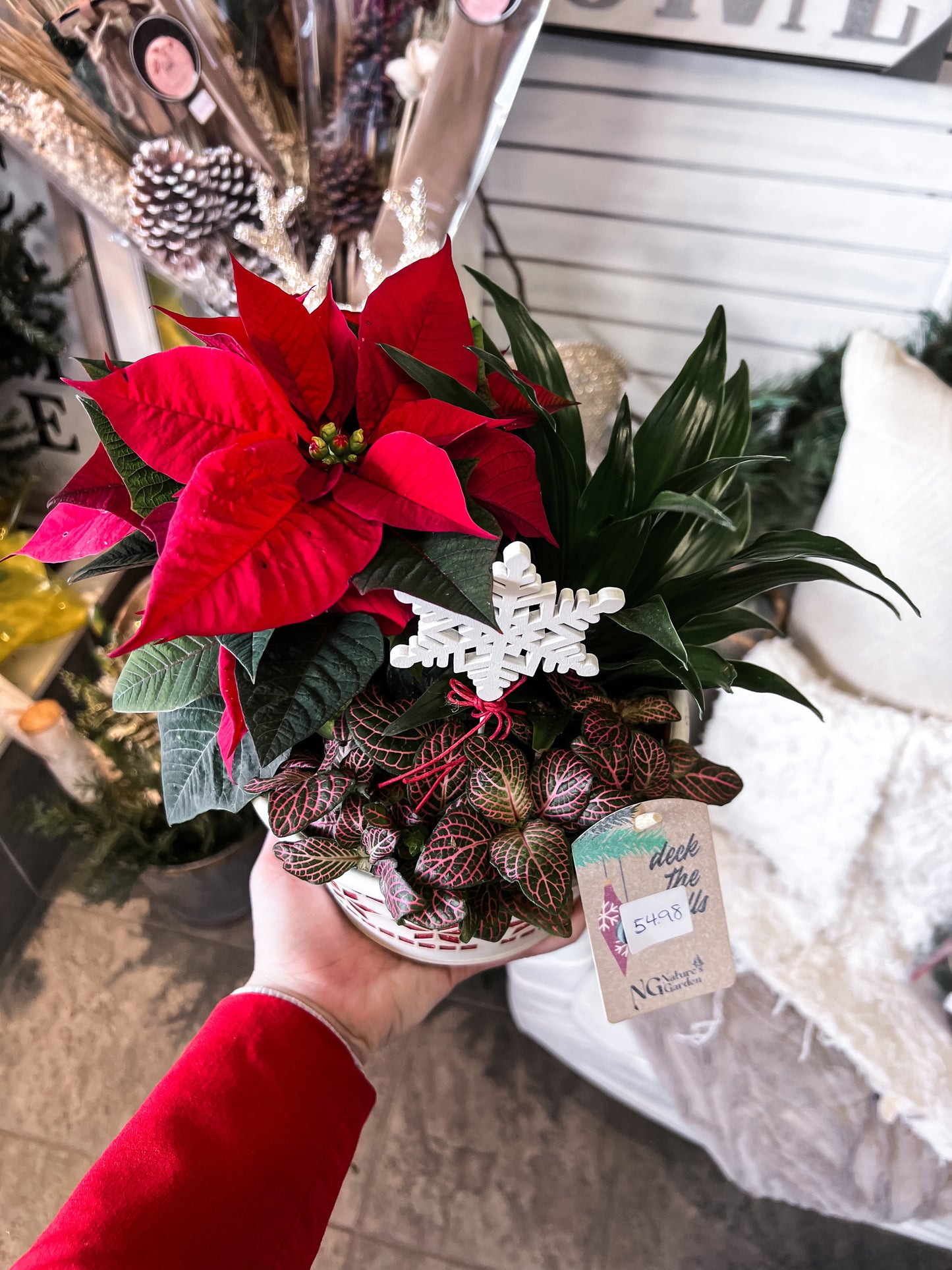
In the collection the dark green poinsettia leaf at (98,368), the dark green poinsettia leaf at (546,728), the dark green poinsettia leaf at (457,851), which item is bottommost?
the dark green poinsettia leaf at (457,851)

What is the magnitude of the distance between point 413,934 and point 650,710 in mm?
283

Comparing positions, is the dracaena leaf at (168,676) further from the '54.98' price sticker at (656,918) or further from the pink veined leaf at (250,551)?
the '54.98' price sticker at (656,918)

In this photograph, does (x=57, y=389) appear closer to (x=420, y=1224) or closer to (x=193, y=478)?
(x=193, y=478)

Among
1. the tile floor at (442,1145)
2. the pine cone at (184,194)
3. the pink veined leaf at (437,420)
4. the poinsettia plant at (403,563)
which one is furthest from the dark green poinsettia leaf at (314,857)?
Answer: the tile floor at (442,1145)

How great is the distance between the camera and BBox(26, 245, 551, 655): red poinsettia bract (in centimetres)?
40

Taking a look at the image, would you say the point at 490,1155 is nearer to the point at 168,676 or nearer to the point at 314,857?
the point at 314,857

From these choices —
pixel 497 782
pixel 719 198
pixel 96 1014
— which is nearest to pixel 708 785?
pixel 497 782

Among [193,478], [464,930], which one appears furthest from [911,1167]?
[193,478]

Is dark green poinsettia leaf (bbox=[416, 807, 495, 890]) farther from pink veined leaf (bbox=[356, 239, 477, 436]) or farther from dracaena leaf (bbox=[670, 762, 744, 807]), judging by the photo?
pink veined leaf (bbox=[356, 239, 477, 436])

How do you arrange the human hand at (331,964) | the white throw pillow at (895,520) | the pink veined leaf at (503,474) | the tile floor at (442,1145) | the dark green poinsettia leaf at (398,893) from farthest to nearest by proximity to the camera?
the tile floor at (442,1145) → the white throw pillow at (895,520) → the human hand at (331,964) → the dark green poinsettia leaf at (398,893) → the pink veined leaf at (503,474)

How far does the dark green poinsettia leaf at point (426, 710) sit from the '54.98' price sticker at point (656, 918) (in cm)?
19

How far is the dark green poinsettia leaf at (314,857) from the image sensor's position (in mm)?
611

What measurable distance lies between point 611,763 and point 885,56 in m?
1.04

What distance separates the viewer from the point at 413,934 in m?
0.71
